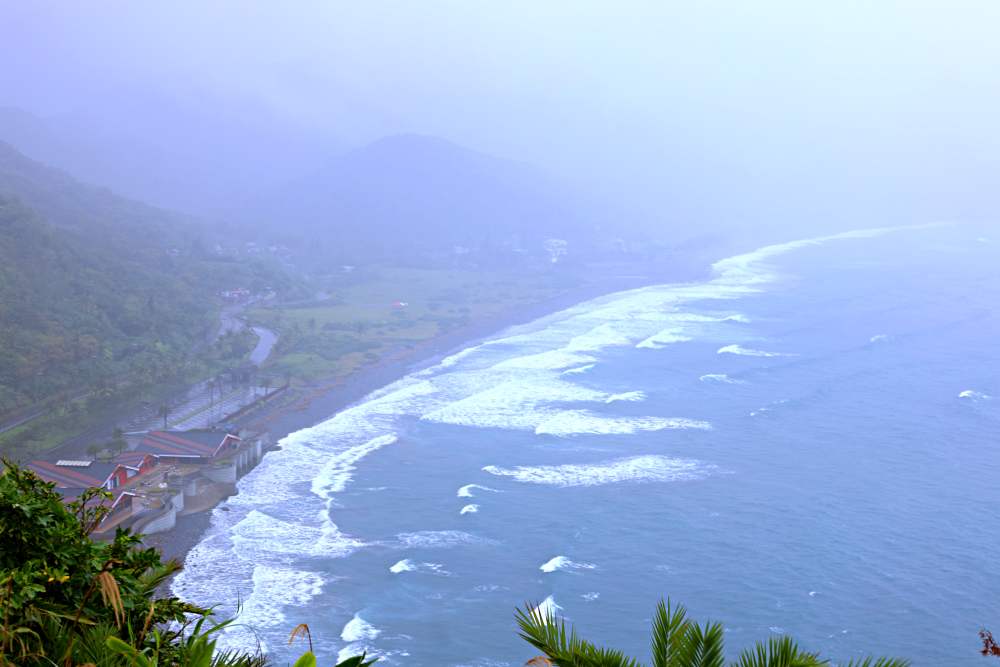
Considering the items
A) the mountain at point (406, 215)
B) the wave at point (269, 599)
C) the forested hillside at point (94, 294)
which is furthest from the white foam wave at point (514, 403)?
the mountain at point (406, 215)

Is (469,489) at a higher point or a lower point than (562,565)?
higher

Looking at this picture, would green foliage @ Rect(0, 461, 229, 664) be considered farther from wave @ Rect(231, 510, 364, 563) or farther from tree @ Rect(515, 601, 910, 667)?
wave @ Rect(231, 510, 364, 563)

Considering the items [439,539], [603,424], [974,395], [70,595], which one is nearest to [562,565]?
[439,539]

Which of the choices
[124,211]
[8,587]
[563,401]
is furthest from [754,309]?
[8,587]

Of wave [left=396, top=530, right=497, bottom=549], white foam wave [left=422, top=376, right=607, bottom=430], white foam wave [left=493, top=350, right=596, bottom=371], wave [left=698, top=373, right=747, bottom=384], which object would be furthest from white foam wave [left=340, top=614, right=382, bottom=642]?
white foam wave [left=493, top=350, right=596, bottom=371]

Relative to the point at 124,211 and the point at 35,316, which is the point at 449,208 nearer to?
the point at 124,211

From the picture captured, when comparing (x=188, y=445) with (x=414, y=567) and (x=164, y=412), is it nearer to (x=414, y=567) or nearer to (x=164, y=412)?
(x=164, y=412)
